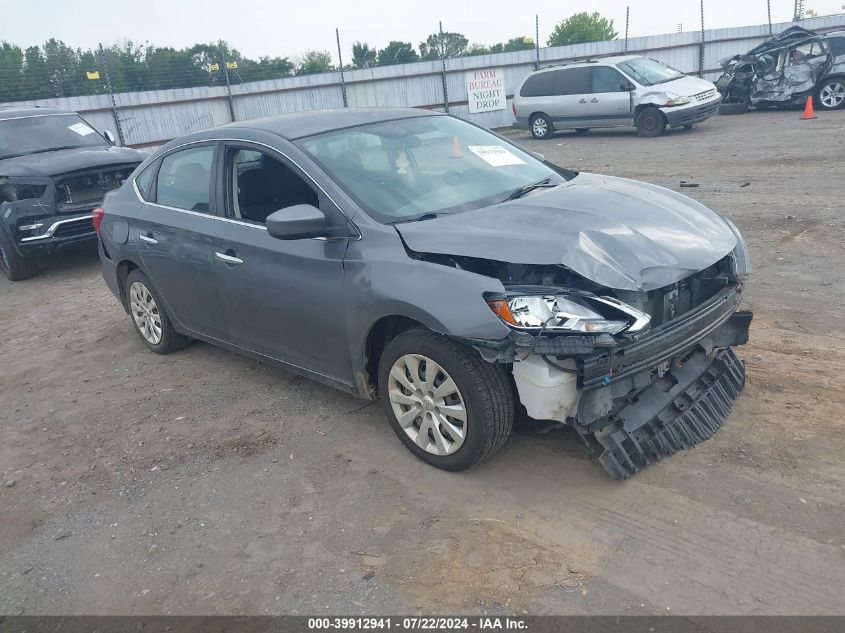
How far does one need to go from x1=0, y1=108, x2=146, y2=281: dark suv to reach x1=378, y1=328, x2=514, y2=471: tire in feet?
20.5

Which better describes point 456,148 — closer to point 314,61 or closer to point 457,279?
point 457,279

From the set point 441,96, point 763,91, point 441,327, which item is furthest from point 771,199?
point 441,96

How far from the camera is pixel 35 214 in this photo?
8297 mm

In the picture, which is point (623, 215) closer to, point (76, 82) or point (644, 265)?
point (644, 265)

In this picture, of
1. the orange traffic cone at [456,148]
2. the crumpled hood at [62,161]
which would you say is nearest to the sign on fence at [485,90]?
the crumpled hood at [62,161]

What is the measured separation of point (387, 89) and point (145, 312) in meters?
17.4

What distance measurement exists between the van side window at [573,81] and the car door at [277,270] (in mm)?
14256

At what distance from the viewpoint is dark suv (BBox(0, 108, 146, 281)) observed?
8.32m

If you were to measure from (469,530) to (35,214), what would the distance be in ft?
23.8

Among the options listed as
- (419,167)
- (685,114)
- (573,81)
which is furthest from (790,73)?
(419,167)

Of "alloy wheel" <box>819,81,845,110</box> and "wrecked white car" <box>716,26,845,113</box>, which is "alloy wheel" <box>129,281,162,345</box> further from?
"alloy wheel" <box>819,81,845,110</box>

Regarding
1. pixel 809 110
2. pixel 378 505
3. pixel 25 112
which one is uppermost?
pixel 25 112

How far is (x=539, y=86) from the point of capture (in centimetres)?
1814

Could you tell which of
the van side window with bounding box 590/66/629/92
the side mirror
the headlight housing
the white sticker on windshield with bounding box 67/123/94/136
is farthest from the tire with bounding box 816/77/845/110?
the side mirror
